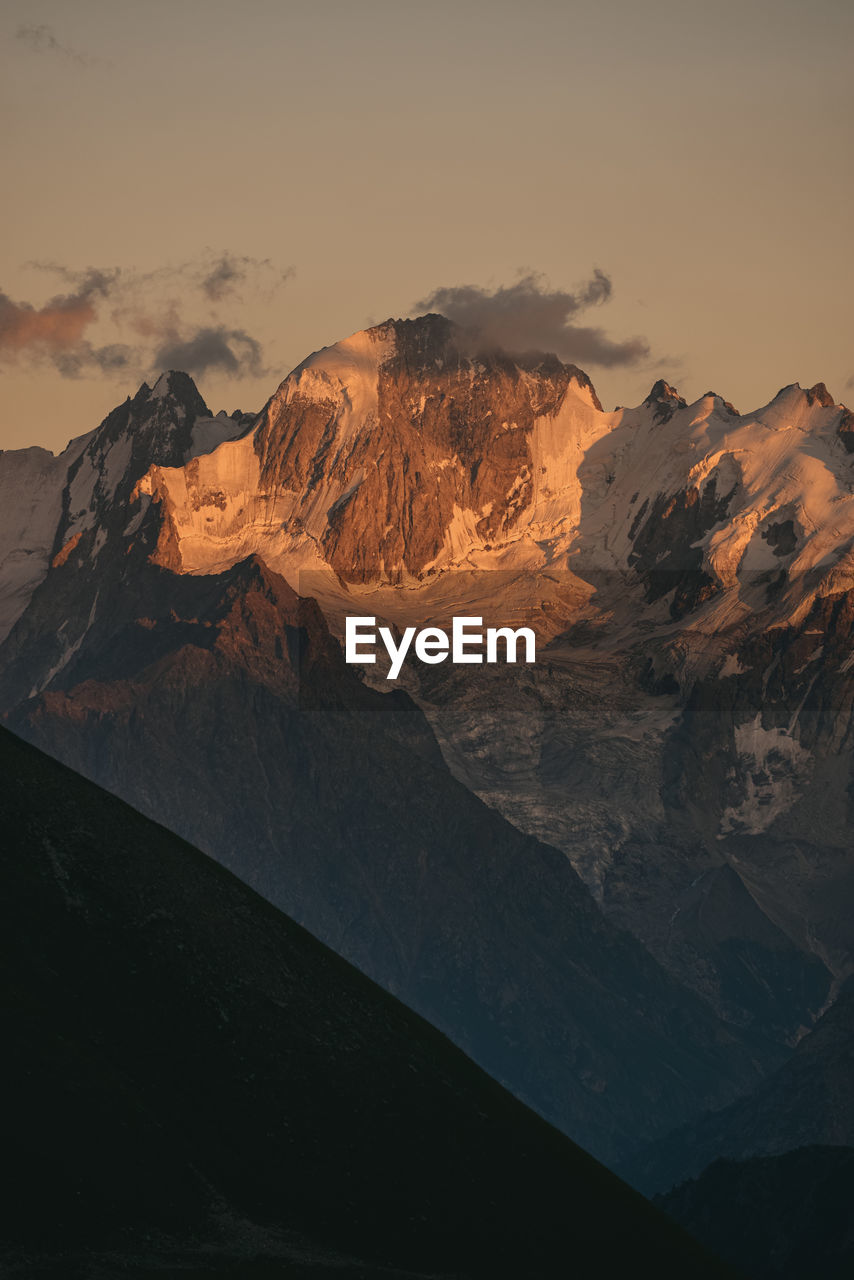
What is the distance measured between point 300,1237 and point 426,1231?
11.2m

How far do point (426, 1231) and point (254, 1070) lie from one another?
47.9ft

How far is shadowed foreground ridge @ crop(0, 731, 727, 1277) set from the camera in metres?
124

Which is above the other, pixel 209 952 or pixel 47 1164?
pixel 209 952

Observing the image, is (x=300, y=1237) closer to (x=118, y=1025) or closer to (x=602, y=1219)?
(x=118, y=1025)

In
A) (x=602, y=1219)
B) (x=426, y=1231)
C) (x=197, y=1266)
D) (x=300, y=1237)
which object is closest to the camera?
(x=197, y=1266)

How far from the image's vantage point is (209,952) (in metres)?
155

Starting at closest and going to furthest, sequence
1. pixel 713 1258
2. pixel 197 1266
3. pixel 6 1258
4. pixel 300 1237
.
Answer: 1. pixel 6 1258
2. pixel 197 1266
3. pixel 300 1237
4. pixel 713 1258

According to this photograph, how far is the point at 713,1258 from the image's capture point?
163m

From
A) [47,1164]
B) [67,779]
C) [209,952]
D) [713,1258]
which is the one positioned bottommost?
[713,1258]

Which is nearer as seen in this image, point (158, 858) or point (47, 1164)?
point (47, 1164)

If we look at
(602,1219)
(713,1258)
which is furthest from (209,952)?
(713,1258)

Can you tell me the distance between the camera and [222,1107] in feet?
460

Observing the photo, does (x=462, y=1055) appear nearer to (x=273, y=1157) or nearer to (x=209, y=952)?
(x=209, y=952)

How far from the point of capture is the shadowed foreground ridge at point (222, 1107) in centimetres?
12425
